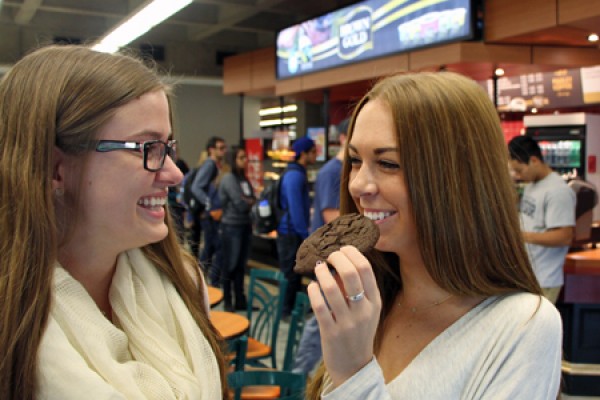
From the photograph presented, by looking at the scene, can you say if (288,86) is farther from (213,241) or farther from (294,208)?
(294,208)

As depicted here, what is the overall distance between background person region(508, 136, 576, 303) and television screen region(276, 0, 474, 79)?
1350 millimetres

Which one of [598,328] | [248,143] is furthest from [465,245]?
[248,143]

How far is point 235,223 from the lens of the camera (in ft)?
21.5

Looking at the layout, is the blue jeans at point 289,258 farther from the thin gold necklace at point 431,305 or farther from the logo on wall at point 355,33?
the thin gold necklace at point 431,305

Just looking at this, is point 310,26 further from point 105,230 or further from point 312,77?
point 105,230

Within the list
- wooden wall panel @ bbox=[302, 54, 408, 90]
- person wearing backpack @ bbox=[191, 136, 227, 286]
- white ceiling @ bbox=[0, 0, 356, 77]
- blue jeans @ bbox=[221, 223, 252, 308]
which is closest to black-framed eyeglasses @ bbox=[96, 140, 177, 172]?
wooden wall panel @ bbox=[302, 54, 408, 90]

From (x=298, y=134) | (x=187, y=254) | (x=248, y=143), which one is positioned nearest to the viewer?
(x=187, y=254)

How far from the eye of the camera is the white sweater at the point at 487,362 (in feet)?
3.42

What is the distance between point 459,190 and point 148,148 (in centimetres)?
64

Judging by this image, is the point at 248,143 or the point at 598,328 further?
the point at 248,143

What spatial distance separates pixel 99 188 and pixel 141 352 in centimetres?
38

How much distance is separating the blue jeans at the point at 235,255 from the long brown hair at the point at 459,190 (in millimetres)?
5486

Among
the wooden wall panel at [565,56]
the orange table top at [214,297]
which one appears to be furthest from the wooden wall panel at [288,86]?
the orange table top at [214,297]

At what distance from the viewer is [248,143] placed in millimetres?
11789
